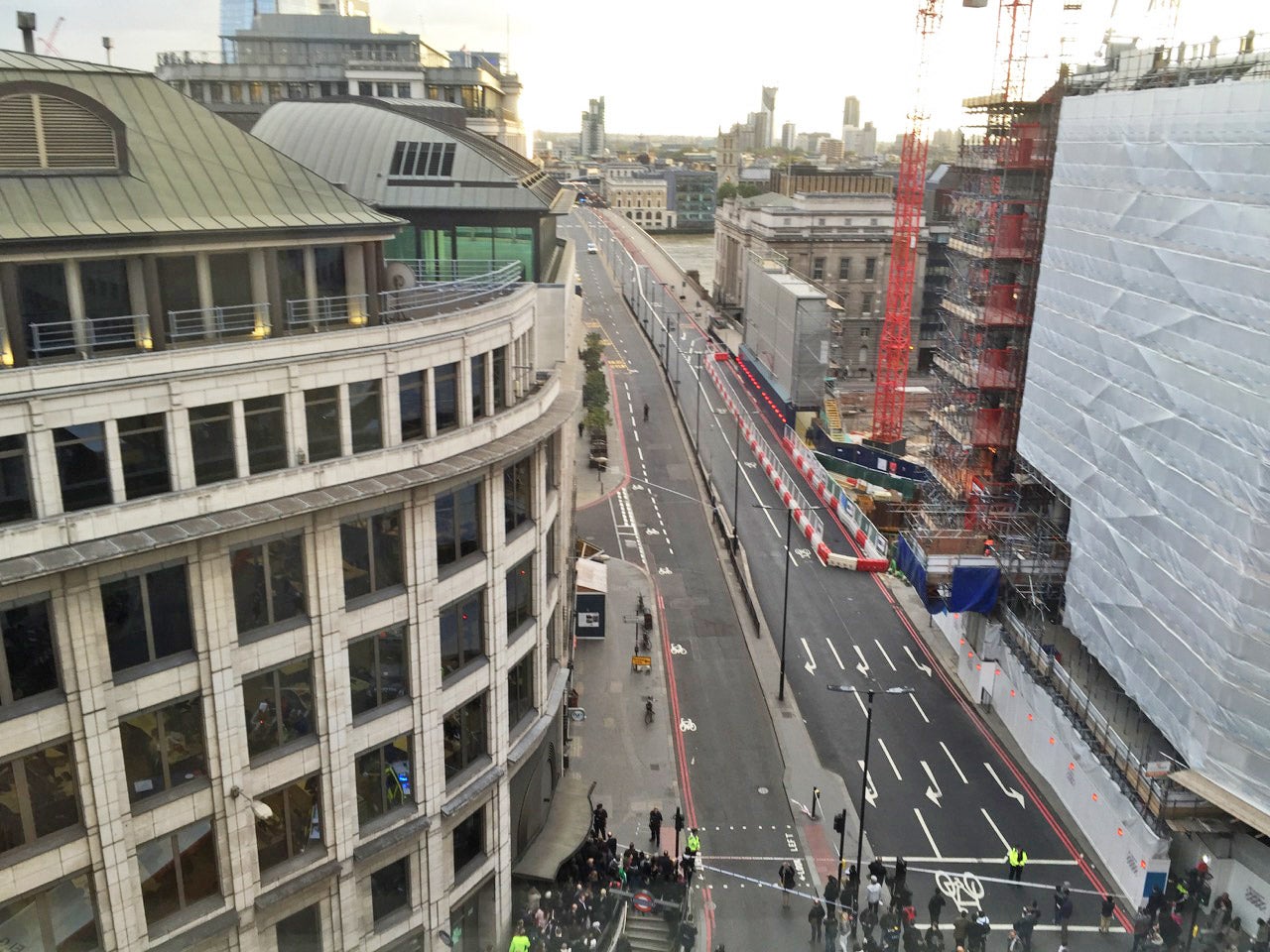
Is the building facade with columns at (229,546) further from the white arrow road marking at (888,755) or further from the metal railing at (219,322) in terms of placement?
the white arrow road marking at (888,755)

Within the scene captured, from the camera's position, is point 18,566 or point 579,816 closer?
point 18,566

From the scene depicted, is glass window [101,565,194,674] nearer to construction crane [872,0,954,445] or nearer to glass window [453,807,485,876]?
glass window [453,807,485,876]

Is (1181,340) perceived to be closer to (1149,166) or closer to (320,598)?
(1149,166)

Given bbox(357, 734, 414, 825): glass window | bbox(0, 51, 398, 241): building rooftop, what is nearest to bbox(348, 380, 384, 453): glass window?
bbox(0, 51, 398, 241): building rooftop

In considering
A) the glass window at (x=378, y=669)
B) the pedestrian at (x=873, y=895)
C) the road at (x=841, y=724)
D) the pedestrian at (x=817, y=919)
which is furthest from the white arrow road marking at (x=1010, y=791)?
the glass window at (x=378, y=669)

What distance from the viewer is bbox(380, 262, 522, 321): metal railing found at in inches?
987

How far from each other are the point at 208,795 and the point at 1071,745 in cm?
2656

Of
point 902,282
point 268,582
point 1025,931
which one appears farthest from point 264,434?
point 902,282

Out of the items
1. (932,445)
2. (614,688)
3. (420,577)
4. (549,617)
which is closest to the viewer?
(420,577)

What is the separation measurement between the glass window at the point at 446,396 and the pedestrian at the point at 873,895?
17603 mm

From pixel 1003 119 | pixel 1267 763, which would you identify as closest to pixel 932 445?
pixel 1003 119

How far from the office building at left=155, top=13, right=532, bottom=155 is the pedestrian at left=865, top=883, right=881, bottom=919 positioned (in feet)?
225

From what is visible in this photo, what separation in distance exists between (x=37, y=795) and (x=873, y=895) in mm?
21509

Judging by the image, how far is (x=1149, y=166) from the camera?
32.0 meters
